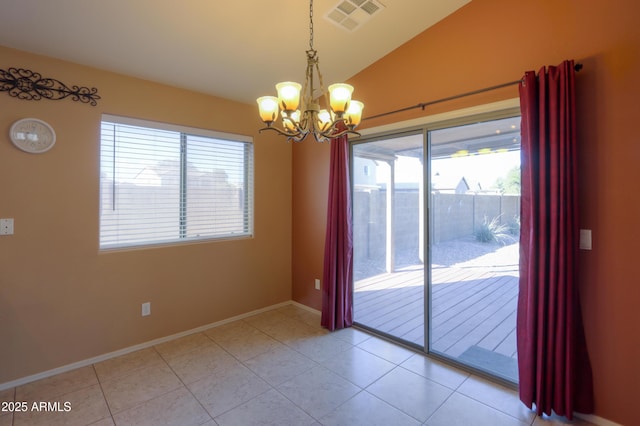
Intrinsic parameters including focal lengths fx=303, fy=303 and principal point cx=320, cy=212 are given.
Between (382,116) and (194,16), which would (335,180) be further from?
(194,16)

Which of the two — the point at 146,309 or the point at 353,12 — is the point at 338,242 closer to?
the point at 146,309

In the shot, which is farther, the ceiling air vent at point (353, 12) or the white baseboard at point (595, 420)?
the ceiling air vent at point (353, 12)

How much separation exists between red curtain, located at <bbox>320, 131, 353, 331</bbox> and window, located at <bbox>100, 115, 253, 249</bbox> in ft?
3.56

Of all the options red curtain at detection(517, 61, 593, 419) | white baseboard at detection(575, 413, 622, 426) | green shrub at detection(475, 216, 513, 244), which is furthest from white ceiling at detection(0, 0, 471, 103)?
white baseboard at detection(575, 413, 622, 426)

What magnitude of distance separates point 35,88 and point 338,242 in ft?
9.60

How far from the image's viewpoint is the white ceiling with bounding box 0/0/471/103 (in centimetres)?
213

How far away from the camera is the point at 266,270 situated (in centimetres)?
390

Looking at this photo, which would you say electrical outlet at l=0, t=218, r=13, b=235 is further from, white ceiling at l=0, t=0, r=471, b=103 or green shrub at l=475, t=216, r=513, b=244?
green shrub at l=475, t=216, r=513, b=244

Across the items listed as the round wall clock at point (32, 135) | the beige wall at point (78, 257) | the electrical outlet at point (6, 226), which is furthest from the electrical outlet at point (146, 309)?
the round wall clock at point (32, 135)

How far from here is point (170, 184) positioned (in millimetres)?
3164

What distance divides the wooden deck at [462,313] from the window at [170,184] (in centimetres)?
195

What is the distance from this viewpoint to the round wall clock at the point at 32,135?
230cm

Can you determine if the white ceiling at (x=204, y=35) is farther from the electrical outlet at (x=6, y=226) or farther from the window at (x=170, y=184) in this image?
the electrical outlet at (x=6, y=226)

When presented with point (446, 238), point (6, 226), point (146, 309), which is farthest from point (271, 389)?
point (6, 226)
